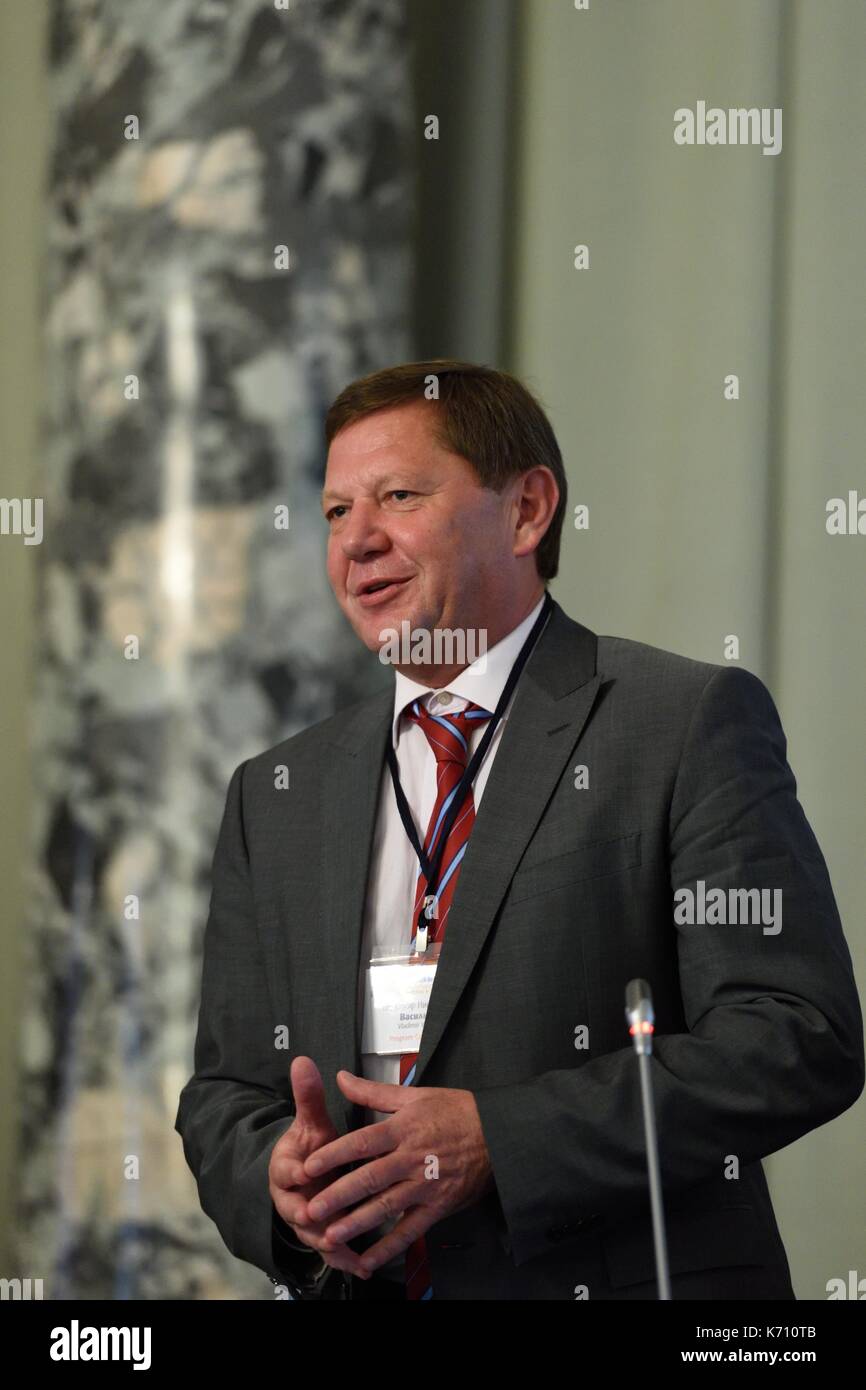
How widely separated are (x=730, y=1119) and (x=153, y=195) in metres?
2.27

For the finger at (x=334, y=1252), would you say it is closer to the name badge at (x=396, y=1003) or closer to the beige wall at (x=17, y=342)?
the name badge at (x=396, y=1003)

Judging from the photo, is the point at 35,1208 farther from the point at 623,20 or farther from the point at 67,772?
the point at 623,20

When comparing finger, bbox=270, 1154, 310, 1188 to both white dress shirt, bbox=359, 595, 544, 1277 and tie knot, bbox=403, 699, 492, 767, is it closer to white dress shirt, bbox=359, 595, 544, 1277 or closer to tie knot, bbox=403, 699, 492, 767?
white dress shirt, bbox=359, 595, 544, 1277

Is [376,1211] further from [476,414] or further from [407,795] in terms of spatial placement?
[476,414]

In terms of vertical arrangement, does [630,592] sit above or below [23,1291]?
above

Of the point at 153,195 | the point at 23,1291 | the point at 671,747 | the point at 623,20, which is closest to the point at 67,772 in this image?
the point at 23,1291

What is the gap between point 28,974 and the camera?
10.4 ft

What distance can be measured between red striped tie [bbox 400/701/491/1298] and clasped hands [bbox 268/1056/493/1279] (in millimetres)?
108

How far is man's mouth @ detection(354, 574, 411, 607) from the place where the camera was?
238 cm

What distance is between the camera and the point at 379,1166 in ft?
6.12

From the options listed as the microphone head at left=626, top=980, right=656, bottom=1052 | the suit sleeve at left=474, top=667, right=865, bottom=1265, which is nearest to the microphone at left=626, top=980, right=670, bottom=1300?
the microphone head at left=626, top=980, right=656, bottom=1052

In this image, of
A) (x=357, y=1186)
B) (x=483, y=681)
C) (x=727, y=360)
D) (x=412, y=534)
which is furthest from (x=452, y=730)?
(x=727, y=360)

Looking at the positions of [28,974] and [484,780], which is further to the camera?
[28,974]

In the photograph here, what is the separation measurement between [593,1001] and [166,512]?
60.8 inches
